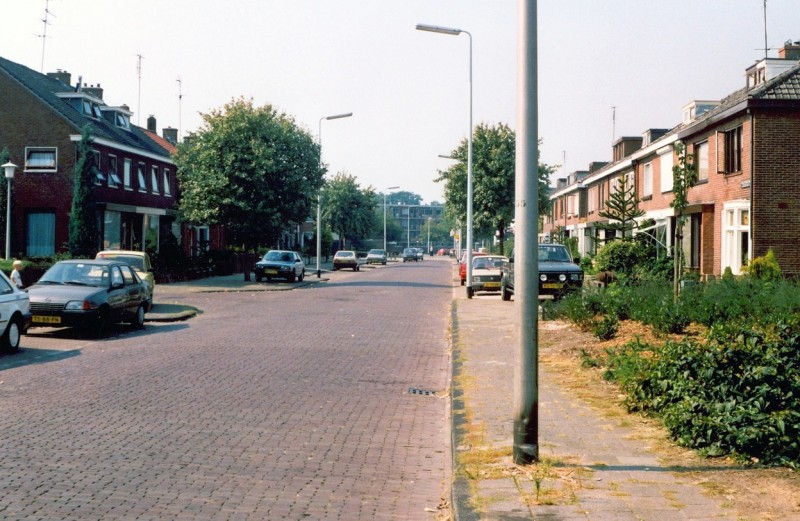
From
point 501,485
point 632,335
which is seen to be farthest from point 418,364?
point 501,485

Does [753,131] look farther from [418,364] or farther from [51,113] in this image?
[51,113]

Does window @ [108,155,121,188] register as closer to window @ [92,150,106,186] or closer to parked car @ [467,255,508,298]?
window @ [92,150,106,186]

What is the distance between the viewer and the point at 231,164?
37.3 m

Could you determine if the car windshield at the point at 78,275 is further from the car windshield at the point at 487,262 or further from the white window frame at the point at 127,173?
the white window frame at the point at 127,173

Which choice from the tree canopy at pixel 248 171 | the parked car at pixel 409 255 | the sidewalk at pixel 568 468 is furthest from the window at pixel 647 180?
the parked car at pixel 409 255

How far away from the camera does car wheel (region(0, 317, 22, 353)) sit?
13039mm

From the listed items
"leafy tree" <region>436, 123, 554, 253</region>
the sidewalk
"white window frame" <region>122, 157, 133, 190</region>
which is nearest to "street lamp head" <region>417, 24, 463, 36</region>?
the sidewalk

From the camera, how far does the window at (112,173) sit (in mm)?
40428

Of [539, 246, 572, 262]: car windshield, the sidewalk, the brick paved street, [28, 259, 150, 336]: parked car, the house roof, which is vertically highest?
the house roof

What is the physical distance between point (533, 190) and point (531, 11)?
53.5 inches

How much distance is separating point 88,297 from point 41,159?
990 inches

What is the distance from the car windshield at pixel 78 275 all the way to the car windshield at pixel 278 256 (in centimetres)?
2171

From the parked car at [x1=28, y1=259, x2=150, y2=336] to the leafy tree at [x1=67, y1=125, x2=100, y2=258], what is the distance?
17.4 meters

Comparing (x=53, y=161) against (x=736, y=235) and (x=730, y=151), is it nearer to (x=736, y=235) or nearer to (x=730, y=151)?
(x=730, y=151)
